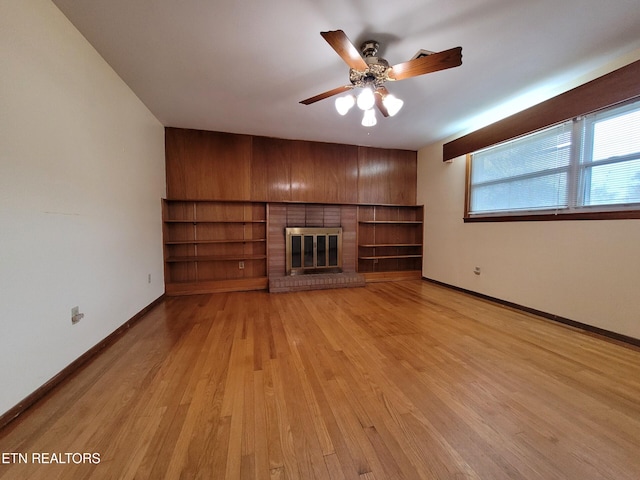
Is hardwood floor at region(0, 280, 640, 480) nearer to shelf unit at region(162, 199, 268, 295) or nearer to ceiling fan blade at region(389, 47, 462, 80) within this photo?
shelf unit at region(162, 199, 268, 295)

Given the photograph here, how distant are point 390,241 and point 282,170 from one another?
2.58 meters

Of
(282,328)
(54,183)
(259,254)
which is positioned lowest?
(282,328)

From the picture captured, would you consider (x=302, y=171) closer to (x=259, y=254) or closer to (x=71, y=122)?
(x=259, y=254)

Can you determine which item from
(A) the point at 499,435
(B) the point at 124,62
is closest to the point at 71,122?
(B) the point at 124,62

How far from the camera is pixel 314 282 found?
3996 mm

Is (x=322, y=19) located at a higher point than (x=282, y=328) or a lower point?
higher

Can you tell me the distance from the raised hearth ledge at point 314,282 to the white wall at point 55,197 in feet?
6.30

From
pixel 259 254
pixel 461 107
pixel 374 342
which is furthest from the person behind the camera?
pixel 259 254

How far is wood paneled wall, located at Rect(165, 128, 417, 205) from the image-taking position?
375 cm

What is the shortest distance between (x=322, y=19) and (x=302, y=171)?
2.60 m

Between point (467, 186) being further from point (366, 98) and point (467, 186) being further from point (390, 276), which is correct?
point (366, 98)

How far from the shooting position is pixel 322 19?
168cm

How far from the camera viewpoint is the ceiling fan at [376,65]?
5.06ft

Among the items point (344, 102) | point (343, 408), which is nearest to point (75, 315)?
point (343, 408)
